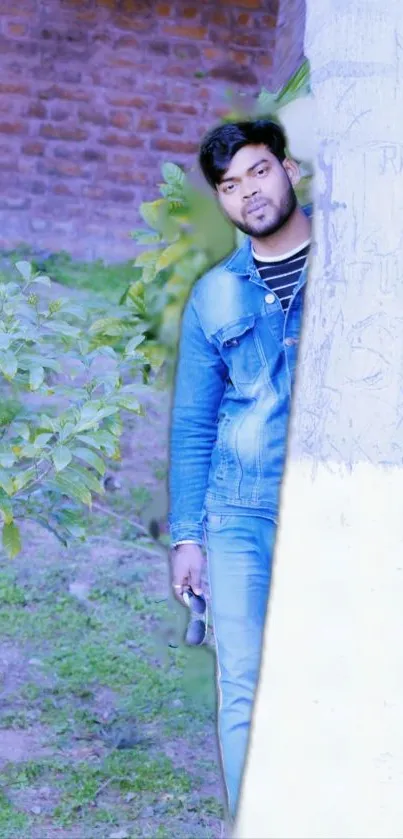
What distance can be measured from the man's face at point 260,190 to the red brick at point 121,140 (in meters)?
4.31

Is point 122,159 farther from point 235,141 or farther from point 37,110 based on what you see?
point 235,141

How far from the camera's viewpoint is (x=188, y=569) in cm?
291

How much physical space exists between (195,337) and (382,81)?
2.83 ft

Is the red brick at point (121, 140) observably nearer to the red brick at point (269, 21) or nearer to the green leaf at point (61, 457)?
the red brick at point (269, 21)

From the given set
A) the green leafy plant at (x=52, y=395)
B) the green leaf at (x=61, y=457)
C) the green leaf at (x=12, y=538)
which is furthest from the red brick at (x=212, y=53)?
the green leaf at (x=61, y=457)

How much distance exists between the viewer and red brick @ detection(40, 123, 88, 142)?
6.88m

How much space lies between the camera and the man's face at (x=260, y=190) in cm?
271

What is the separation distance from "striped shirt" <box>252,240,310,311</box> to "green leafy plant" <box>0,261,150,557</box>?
0.71m

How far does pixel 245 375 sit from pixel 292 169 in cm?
49

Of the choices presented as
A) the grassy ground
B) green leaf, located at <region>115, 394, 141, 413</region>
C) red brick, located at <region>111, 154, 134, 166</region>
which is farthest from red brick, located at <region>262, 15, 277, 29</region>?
green leaf, located at <region>115, 394, 141, 413</region>

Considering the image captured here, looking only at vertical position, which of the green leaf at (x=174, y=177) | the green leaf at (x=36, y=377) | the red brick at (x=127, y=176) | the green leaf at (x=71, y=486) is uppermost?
the green leaf at (x=174, y=177)

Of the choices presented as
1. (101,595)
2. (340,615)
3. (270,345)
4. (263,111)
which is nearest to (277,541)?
(340,615)

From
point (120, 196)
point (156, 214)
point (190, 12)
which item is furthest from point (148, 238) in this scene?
point (190, 12)

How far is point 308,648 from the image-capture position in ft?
7.54
